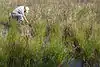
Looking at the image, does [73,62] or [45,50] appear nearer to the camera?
[45,50]

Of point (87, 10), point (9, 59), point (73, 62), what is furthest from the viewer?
point (87, 10)

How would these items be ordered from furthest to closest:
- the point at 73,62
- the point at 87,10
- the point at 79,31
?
the point at 87,10, the point at 79,31, the point at 73,62

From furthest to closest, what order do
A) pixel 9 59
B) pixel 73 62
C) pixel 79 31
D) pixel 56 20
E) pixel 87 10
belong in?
pixel 87 10 < pixel 56 20 < pixel 79 31 < pixel 73 62 < pixel 9 59

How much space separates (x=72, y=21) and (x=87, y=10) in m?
2.57

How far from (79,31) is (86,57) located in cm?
76

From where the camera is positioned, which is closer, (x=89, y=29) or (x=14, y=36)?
(x=14, y=36)

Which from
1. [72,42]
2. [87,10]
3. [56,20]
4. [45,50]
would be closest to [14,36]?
[45,50]

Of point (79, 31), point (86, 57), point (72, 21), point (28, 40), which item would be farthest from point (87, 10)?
point (28, 40)

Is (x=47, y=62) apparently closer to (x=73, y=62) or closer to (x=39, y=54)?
(x=39, y=54)

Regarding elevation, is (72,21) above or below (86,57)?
above

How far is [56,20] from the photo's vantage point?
7.66 m

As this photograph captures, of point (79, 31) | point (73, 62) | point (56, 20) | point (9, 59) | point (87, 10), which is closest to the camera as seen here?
point (9, 59)

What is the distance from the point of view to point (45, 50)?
5922 millimetres

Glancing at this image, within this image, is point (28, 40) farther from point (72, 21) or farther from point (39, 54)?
point (72, 21)
